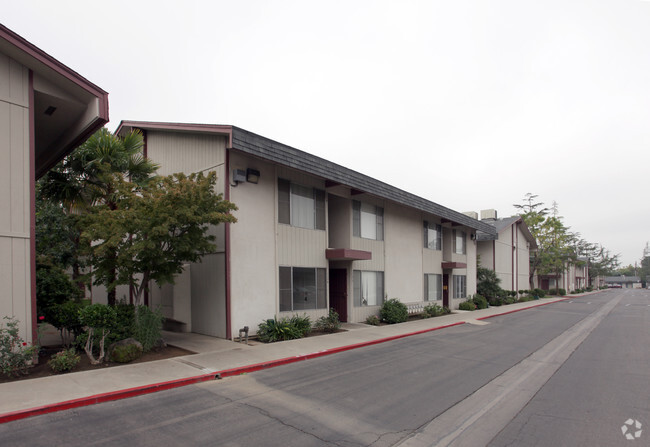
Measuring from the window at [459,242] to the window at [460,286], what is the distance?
1746 mm

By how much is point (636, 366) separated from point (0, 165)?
1550cm

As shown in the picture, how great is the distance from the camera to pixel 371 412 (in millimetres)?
6363

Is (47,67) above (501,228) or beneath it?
above

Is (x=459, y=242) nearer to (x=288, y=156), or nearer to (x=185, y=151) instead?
(x=288, y=156)

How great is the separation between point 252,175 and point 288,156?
1324 mm

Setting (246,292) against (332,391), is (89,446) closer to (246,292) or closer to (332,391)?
(332,391)

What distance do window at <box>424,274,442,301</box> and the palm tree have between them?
16313 millimetres

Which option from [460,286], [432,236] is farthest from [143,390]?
[460,286]

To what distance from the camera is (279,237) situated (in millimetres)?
13641

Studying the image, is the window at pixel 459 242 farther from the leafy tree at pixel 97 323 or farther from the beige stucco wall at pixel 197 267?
the leafy tree at pixel 97 323

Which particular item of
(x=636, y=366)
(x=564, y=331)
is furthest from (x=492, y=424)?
(x=564, y=331)

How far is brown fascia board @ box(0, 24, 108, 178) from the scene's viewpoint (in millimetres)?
8086

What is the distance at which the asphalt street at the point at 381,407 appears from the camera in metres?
5.33

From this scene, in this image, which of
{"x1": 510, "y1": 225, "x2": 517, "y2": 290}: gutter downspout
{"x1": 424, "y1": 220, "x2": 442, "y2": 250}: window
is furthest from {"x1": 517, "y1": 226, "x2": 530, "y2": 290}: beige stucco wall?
{"x1": 424, "y1": 220, "x2": 442, "y2": 250}: window
